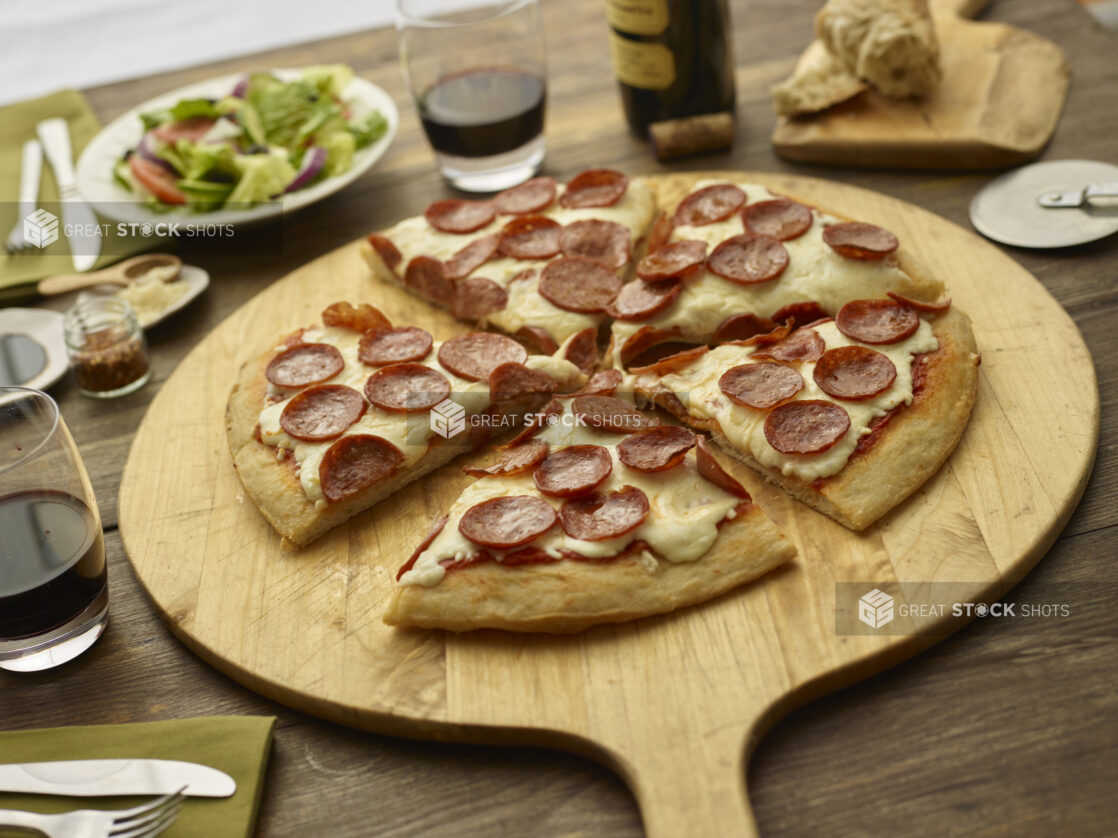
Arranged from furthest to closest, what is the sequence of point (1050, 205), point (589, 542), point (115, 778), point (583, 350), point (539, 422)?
point (1050, 205) < point (583, 350) < point (539, 422) < point (589, 542) < point (115, 778)

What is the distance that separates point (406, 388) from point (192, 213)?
168 cm

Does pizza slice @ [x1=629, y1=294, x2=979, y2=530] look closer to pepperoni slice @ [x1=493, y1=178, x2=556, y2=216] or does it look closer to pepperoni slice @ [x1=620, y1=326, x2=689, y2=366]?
pepperoni slice @ [x1=620, y1=326, x2=689, y2=366]

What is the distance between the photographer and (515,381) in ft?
12.0

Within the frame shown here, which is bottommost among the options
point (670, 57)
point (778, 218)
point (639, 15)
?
point (778, 218)

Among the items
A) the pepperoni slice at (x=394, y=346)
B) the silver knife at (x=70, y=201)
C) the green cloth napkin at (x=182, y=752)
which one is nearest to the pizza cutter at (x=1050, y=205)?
the pepperoni slice at (x=394, y=346)

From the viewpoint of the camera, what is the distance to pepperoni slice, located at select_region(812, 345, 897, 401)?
10.7 ft

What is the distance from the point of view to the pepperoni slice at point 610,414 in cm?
333

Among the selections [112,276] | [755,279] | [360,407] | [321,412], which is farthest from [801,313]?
[112,276]

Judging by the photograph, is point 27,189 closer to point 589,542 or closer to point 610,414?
point 610,414

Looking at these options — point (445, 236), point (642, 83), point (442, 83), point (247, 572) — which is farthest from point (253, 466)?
point (642, 83)

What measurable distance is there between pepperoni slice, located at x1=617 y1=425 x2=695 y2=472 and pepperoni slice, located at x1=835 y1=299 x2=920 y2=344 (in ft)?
2.35

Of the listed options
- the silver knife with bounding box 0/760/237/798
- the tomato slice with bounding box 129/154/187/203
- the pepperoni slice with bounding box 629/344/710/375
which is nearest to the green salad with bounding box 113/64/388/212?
the tomato slice with bounding box 129/154/187/203

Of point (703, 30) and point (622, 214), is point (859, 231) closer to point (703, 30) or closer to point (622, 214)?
point (622, 214)

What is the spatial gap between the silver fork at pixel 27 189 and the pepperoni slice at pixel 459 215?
1.90 metres
